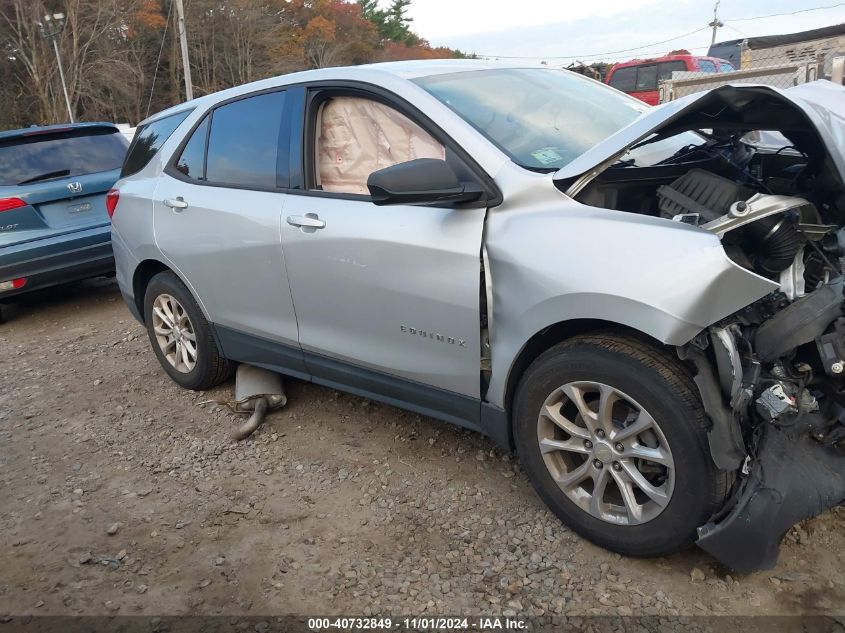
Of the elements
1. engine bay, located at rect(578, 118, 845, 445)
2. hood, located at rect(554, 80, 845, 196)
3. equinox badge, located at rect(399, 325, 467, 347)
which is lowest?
equinox badge, located at rect(399, 325, 467, 347)

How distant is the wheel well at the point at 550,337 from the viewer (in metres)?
2.34

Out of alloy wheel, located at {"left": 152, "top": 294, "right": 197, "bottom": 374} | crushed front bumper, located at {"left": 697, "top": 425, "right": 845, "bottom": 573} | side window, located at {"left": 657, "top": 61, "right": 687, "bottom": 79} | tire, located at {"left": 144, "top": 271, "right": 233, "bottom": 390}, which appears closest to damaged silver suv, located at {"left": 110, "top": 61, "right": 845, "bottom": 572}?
crushed front bumper, located at {"left": 697, "top": 425, "right": 845, "bottom": 573}

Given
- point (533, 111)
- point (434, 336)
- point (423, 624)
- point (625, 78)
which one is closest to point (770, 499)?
point (423, 624)

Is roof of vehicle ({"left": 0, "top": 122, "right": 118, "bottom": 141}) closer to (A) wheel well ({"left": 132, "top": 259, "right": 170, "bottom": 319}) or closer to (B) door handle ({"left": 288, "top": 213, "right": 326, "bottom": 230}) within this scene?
(A) wheel well ({"left": 132, "top": 259, "right": 170, "bottom": 319})

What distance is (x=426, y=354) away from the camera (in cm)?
285

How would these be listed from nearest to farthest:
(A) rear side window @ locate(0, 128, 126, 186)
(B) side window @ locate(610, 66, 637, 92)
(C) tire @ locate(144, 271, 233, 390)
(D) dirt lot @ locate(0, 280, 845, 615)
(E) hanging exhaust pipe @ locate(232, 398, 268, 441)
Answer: (D) dirt lot @ locate(0, 280, 845, 615) < (E) hanging exhaust pipe @ locate(232, 398, 268, 441) < (C) tire @ locate(144, 271, 233, 390) < (A) rear side window @ locate(0, 128, 126, 186) < (B) side window @ locate(610, 66, 637, 92)

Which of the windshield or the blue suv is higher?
the windshield

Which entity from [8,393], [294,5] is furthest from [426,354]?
[294,5]

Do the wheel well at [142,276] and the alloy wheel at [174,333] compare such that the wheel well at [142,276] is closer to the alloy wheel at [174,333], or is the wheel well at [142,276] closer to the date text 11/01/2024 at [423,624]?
the alloy wheel at [174,333]

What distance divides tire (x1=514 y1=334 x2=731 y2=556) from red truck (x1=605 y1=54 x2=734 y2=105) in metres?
14.4

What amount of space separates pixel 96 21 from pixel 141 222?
33.3 m

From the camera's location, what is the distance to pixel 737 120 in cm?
250

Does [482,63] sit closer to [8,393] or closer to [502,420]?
[502,420]

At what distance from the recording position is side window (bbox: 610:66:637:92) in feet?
57.6
